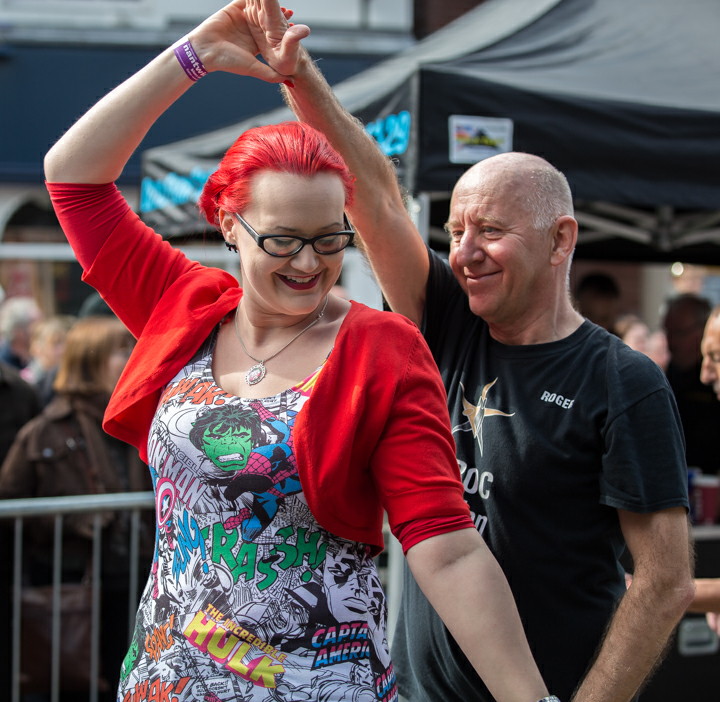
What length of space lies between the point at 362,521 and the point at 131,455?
310cm

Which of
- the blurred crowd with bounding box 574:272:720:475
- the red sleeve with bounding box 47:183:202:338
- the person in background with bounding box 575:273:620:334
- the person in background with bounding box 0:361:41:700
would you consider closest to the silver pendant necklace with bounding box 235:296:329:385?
the red sleeve with bounding box 47:183:202:338

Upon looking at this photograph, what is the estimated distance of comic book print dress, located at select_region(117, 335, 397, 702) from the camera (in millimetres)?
1568

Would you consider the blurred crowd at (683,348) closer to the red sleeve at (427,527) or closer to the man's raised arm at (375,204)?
the man's raised arm at (375,204)

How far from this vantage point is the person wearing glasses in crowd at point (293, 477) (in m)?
1.52

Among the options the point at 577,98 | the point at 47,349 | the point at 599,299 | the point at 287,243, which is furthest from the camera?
the point at 47,349

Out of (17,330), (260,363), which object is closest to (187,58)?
(260,363)

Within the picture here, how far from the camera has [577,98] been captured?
323cm

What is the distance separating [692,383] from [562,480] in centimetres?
397

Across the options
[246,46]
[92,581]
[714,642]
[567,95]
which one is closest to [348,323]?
[246,46]

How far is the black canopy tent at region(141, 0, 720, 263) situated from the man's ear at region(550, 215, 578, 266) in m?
1.06

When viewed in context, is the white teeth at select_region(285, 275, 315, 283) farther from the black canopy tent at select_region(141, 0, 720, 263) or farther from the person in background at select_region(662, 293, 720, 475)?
the person in background at select_region(662, 293, 720, 475)

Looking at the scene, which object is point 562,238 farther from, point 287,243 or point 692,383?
point 692,383

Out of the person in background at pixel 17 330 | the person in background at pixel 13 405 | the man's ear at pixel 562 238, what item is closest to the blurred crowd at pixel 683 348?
the person in background at pixel 13 405

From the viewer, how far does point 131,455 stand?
450cm
